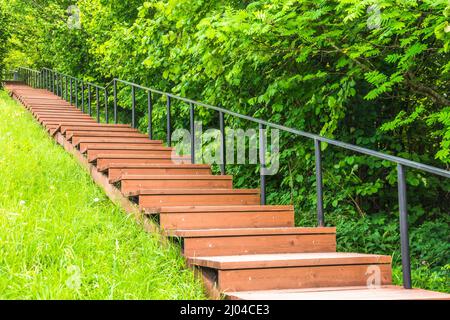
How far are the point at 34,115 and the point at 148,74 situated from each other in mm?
3404

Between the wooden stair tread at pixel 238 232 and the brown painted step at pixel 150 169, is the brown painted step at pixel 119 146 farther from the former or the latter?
the wooden stair tread at pixel 238 232

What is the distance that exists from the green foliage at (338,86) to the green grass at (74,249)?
203cm

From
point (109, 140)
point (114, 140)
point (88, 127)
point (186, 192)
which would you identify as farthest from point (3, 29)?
point (186, 192)

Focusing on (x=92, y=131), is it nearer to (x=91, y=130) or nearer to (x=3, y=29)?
(x=91, y=130)

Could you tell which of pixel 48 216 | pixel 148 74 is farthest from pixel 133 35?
pixel 48 216

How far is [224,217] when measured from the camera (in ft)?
16.1

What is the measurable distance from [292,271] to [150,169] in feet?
9.87

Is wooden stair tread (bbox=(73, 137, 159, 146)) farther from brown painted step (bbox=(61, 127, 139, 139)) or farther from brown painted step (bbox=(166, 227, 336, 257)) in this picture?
brown painted step (bbox=(166, 227, 336, 257))

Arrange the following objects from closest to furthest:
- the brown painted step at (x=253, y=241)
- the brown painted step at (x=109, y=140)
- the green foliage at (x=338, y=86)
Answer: the brown painted step at (x=253, y=241) → the green foliage at (x=338, y=86) → the brown painted step at (x=109, y=140)

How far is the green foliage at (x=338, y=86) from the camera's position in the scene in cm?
499

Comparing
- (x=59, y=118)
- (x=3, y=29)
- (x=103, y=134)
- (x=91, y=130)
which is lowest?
(x=103, y=134)

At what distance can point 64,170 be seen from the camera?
6.54 m

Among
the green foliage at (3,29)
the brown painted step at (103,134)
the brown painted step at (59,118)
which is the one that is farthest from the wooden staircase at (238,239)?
the green foliage at (3,29)

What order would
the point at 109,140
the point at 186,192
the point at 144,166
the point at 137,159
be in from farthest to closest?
1. the point at 109,140
2. the point at 137,159
3. the point at 144,166
4. the point at 186,192
